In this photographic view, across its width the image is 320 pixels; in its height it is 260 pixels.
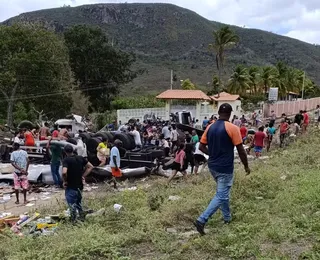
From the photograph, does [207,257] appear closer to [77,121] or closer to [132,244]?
[132,244]

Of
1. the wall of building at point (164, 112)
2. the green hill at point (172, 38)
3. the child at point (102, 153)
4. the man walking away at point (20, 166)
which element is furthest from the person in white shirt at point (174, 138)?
the green hill at point (172, 38)

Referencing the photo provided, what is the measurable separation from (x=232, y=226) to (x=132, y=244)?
1295 millimetres

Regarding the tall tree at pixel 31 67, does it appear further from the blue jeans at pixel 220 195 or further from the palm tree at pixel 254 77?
the palm tree at pixel 254 77

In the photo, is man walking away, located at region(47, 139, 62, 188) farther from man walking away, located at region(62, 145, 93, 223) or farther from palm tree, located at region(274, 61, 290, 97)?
palm tree, located at region(274, 61, 290, 97)

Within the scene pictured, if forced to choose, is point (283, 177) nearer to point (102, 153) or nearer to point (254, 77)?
point (102, 153)

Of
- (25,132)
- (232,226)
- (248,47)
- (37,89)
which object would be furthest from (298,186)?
(248,47)

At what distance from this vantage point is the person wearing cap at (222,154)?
16.0 feet

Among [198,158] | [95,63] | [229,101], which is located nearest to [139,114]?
[229,101]

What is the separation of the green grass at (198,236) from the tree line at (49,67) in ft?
74.0

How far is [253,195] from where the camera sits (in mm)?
6801

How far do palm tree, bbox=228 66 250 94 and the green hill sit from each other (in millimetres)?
27508

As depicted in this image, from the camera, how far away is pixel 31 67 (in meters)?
27.0

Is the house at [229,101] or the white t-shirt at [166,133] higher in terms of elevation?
the house at [229,101]

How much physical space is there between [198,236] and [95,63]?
34.6 metres
